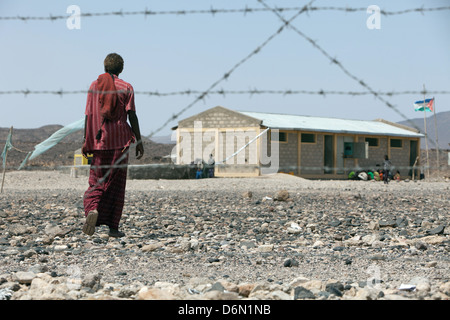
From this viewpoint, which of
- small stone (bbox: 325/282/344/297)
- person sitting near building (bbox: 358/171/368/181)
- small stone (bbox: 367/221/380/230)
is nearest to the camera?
small stone (bbox: 325/282/344/297)

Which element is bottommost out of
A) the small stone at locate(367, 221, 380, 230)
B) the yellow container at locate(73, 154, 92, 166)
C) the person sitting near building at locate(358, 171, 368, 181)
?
the small stone at locate(367, 221, 380, 230)

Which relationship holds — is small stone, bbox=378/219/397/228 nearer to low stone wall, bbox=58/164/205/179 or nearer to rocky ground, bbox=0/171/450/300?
rocky ground, bbox=0/171/450/300

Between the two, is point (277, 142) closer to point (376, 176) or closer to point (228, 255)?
point (376, 176)

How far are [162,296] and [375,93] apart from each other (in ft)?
7.69

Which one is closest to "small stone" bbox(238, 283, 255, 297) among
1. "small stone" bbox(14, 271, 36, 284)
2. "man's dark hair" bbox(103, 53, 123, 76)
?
"small stone" bbox(14, 271, 36, 284)

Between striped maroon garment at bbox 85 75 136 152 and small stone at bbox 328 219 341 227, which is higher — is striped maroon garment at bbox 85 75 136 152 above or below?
above

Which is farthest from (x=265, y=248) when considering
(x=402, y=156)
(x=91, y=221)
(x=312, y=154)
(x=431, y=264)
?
(x=402, y=156)

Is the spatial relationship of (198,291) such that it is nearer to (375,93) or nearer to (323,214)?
(375,93)

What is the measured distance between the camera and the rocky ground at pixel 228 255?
358cm

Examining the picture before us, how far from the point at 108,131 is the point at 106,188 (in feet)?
2.00

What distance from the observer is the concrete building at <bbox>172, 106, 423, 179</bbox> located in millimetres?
23719
